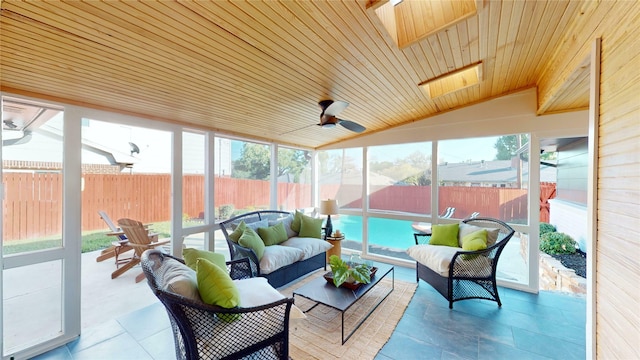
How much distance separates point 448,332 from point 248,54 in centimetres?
322

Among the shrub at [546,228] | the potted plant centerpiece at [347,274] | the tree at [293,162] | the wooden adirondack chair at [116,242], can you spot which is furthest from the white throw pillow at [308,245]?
the shrub at [546,228]

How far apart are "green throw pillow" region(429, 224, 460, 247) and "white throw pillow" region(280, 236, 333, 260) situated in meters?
1.64

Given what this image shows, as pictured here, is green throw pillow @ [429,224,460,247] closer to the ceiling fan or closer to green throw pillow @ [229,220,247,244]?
the ceiling fan

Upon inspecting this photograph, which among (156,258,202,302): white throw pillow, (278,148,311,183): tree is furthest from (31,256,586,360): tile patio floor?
(278,148,311,183): tree

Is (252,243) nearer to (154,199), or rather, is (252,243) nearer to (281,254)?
(281,254)

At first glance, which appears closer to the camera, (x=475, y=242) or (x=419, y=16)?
(x=419, y=16)

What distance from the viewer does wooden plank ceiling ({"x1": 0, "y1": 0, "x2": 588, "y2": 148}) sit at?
1461mm

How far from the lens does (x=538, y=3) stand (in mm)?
1710

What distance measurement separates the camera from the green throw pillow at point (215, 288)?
5.14ft

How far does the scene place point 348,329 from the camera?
8.22 ft

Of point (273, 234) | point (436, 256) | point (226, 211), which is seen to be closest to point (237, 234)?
point (273, 234)

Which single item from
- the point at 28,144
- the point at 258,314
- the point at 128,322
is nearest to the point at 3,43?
the point at 28,144

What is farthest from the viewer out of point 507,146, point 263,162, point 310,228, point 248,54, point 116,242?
point 263,162

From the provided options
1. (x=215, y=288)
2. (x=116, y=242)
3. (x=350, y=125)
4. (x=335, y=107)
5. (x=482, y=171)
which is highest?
(x=335, y=107)
